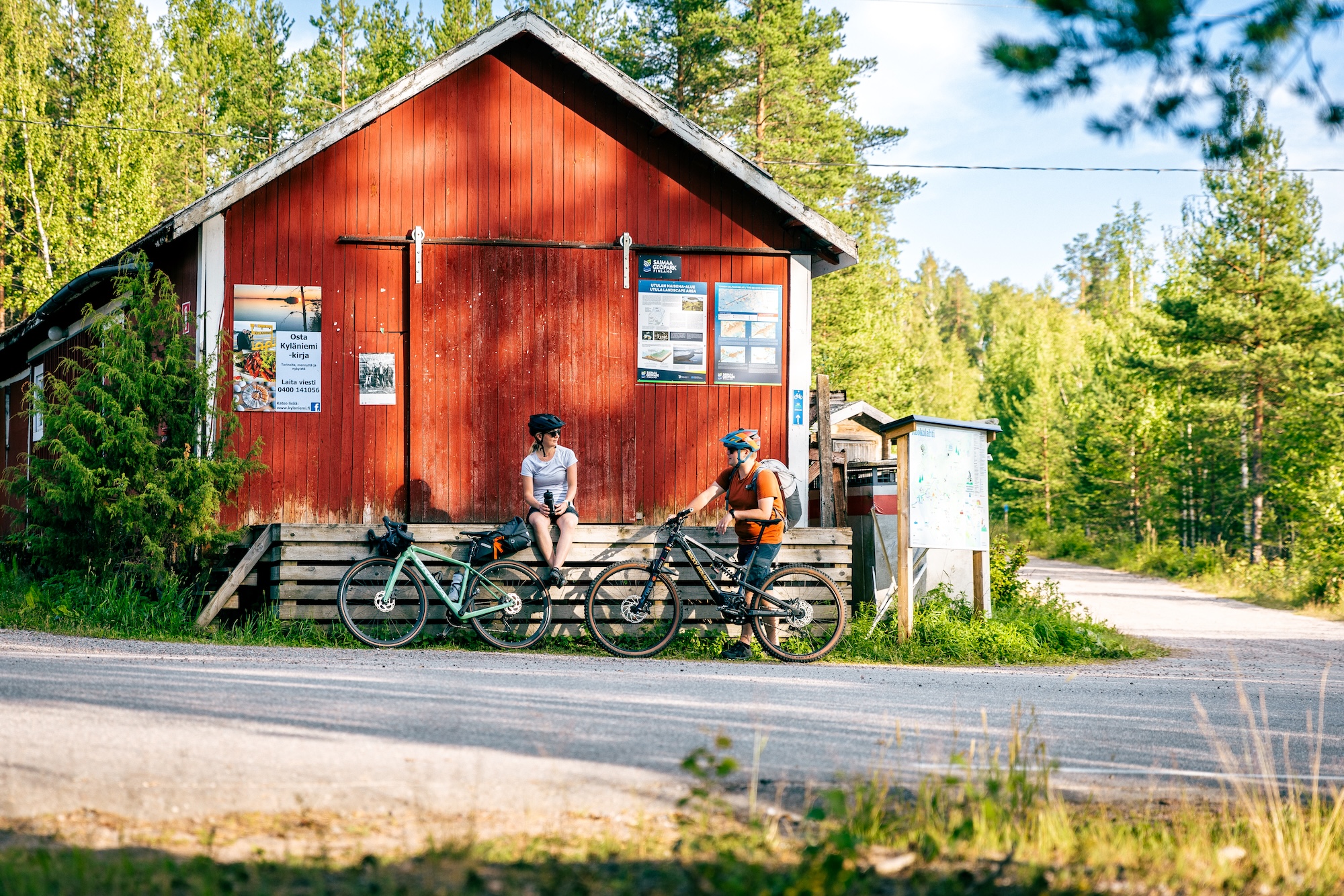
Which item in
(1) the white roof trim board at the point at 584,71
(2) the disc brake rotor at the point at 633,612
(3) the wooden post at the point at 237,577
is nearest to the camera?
(3) the wooden post at the point at 237,577

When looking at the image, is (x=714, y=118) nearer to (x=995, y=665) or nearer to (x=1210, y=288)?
(x=1210, y=288)

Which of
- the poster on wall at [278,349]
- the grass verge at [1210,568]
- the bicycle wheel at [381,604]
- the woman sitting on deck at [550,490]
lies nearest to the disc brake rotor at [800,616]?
the woman sitting on deck at [550,490]

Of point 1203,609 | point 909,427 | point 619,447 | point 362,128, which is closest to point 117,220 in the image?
point 362,128

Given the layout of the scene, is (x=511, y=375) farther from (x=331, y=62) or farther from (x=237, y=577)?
(x=331, y=62)

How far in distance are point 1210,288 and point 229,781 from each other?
31562 millimetres

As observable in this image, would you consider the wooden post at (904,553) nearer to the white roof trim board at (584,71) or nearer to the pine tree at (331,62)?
the white roof trim board at (584,71)

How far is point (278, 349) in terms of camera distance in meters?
12.1

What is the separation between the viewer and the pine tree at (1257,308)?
97.7 feet

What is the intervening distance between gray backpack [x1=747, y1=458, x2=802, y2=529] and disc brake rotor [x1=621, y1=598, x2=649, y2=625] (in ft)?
4.94

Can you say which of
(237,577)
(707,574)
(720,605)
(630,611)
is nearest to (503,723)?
(630,611)

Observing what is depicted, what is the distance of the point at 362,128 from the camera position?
12.3m

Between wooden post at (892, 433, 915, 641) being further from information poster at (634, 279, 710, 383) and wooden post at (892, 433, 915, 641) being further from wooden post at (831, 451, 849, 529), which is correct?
information poster at (634, 279, 710, 383)

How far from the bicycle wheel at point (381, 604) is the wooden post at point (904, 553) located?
469cm

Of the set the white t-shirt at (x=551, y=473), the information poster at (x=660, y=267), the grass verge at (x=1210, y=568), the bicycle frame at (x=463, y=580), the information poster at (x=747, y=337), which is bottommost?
the grass verge at (x=1210, y=568)
